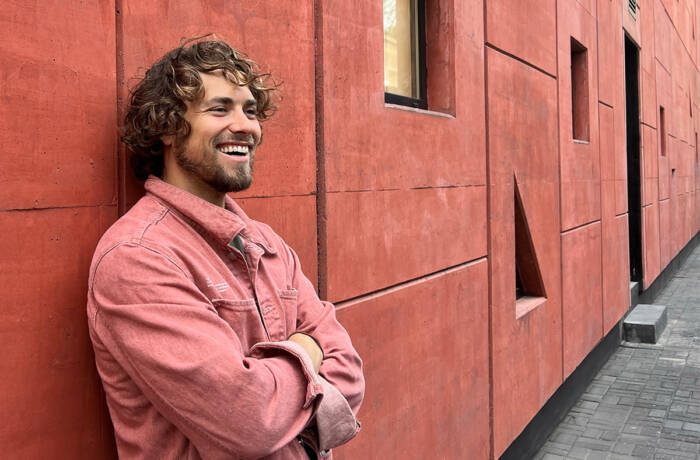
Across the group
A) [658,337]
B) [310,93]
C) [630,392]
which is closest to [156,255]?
[310,93]

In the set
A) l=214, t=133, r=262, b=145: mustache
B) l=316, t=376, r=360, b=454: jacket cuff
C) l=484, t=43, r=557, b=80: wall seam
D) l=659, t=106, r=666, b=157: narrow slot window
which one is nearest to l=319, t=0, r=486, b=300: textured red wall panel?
l=484, t=43, r=557, b=80: wall seam

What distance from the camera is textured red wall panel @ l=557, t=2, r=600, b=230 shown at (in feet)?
21.4

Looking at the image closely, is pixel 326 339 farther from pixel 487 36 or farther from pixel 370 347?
pixel 487 36

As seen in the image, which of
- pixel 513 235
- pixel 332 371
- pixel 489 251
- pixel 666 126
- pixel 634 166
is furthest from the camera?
pixel 666 126

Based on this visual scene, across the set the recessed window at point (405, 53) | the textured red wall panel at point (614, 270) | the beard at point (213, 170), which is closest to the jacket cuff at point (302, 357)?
the beard at point (213, 170)

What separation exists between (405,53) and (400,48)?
0.09 meters

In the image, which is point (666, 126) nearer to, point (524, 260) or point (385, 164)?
point (524, 260)

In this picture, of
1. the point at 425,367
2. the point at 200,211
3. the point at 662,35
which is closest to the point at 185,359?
the point at 200,211

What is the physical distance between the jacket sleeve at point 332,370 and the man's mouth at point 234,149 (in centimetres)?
47

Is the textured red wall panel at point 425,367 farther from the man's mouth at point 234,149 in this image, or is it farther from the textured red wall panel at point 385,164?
the man's mouth at point 234,149

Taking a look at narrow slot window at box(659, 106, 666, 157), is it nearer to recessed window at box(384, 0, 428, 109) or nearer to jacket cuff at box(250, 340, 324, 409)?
recessed window at box(384, 0, 428, 109)

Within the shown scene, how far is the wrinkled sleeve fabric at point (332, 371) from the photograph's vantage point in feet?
5.93

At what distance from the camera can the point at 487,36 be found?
470 centimetres

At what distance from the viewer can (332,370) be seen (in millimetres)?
1959
